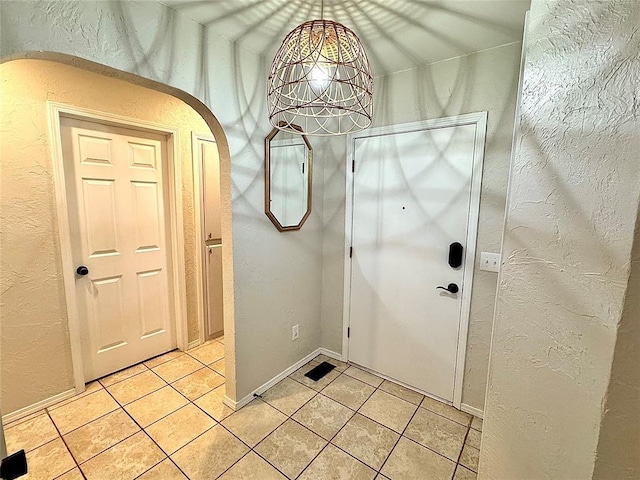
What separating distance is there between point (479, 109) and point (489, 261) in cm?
91

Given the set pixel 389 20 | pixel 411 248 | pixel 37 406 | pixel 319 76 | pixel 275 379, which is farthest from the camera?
pixel 275 379

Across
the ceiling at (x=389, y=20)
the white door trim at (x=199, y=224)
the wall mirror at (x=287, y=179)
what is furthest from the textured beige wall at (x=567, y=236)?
the white door trim at (x=199, y=224)

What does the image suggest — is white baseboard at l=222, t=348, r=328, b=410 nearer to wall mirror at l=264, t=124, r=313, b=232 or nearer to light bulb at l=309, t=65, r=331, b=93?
wall mirror at l=264, t=124, r=313, b=232

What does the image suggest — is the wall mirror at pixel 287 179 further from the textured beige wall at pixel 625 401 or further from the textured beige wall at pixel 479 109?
the textured beige wall at pixel 625 401

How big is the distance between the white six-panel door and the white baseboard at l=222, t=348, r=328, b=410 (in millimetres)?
433

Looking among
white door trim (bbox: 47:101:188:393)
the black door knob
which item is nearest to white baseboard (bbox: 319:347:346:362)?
the black door knob

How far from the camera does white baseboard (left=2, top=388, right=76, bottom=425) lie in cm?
171

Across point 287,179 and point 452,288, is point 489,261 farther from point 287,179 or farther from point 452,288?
point 287,179

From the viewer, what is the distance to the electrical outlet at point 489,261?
172 cm

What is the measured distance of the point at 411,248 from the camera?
2025mm

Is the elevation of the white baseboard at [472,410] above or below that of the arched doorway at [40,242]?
below

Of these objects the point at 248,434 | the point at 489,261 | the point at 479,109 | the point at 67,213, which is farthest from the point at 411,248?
the point at 67,213

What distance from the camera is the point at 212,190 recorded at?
2.66 m

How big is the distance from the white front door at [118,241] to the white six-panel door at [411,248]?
165 centimetres
